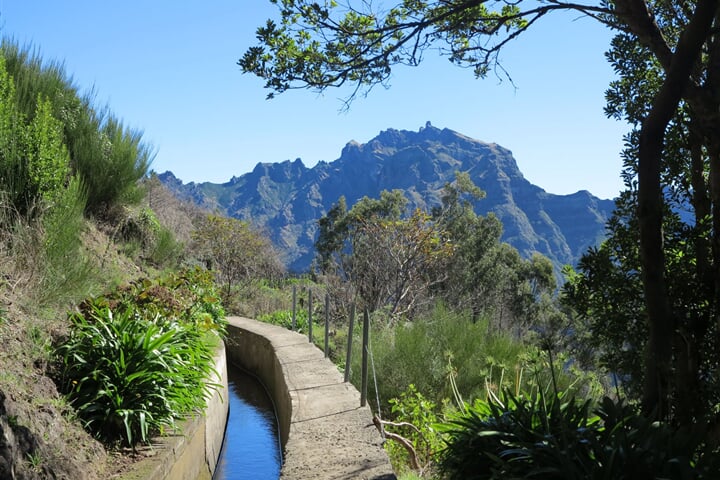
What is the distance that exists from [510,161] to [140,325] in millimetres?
193307

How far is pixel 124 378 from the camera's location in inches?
224

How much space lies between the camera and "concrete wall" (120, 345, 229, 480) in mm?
5203

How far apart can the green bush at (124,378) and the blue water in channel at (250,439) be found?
1559 mm

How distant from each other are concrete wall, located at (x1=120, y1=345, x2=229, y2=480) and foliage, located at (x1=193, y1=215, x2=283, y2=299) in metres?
14.7

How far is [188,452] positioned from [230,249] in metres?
17.4

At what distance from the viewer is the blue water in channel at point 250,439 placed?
25.5ft

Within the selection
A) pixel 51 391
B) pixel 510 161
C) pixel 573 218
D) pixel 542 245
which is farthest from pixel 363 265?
pixel 510 161

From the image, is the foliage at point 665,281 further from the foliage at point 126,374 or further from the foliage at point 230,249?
the foliage at point 230,249

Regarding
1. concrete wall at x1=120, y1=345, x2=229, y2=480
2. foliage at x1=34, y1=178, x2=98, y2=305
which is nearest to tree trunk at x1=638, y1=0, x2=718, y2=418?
concrete wall at x1=120, y1=345, x2=229, y2=480

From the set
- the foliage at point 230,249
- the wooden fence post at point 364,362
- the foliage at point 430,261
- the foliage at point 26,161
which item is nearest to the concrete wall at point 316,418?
the wooden fence post at point 364,362

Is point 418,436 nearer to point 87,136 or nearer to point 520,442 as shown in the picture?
point 520,442

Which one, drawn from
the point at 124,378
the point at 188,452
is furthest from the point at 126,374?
the point at 188,452

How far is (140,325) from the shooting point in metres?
6.63

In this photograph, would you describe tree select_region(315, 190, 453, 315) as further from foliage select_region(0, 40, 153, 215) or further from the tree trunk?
the tree trunk
